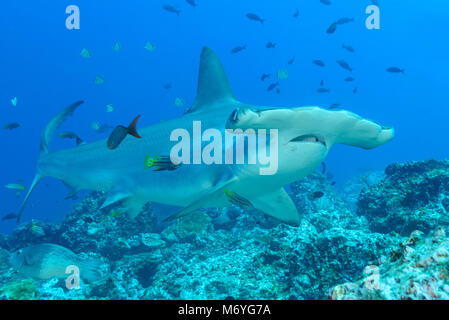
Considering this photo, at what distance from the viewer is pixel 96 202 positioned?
844 centimetres

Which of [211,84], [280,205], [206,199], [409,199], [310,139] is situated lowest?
[206,199]

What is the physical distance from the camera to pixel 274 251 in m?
4.07

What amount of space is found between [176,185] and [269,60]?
454 ft

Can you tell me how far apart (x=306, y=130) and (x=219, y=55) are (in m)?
125

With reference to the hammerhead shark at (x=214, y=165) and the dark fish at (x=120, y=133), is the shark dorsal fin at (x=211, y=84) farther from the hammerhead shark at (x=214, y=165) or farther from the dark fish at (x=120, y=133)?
the dark fish at (x=120, y=133)

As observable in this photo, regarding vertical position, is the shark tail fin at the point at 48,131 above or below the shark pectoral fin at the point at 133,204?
above

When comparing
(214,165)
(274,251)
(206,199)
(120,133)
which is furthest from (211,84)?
(274,251)

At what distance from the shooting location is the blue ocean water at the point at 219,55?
97.2 metres

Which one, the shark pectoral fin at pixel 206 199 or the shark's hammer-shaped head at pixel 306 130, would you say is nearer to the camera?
the shark's hammer-shaped head at pixel 306 130

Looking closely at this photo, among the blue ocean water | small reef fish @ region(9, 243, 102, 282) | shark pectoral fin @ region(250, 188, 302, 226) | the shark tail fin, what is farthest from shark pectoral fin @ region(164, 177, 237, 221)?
the blue ocean water

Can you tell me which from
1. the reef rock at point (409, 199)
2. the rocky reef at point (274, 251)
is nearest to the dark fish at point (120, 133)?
the rocky reef at point (274, 251)

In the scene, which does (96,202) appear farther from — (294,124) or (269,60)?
(269,60)

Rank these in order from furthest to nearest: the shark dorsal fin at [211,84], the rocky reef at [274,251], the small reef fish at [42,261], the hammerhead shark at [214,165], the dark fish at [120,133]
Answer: the shark dorsal fin at [211,84] < the small reef fish at [42,261] < the dark fish at [120,133] < the hammerhead shark at [214,165] < the rocky reef at [274,251]

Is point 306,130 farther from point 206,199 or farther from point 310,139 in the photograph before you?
point 206,199
